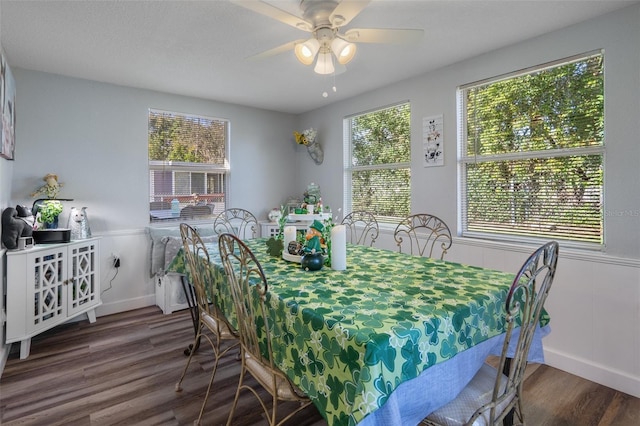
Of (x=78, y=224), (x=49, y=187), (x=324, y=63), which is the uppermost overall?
(x=324, y=63)

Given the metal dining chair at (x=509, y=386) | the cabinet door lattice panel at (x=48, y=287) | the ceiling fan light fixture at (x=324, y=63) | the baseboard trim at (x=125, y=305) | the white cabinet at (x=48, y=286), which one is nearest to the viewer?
the metal dining chair at (x=509, y=386)

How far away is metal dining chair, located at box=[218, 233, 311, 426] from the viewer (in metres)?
1.23

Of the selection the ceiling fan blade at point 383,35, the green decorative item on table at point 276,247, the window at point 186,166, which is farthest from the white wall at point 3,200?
the ceiling fan blade at point 383,35

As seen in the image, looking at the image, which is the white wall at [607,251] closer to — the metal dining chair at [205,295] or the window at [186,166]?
the metal dining chair at [205,295]

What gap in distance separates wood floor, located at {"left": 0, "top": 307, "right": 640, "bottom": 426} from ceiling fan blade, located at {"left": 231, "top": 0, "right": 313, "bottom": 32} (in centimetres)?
214

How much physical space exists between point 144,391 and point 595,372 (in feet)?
9.72

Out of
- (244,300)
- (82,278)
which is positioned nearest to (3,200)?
(82,278)

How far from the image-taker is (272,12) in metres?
1.62

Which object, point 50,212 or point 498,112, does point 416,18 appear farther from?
point 50,212

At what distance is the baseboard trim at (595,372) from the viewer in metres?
2.05

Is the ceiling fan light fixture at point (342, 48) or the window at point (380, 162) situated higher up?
the ceiling fan light fixture at point (342, 48)

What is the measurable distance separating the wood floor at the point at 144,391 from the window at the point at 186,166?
5.29ft

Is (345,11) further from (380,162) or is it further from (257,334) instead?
(380,162)

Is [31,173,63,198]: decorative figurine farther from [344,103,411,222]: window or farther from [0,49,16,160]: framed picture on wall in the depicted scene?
[344,103,411,222]: window
